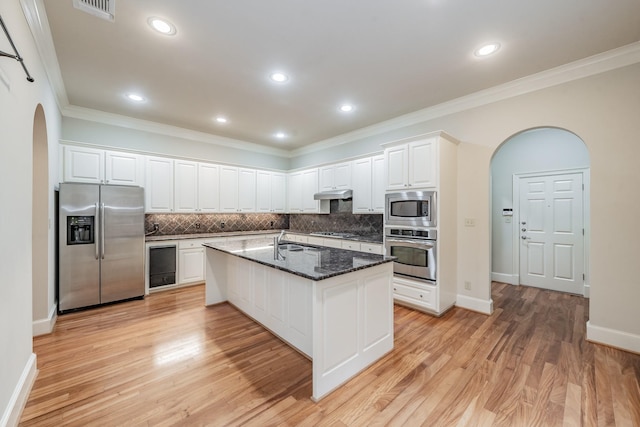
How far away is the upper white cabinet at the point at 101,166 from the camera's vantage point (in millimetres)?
3791

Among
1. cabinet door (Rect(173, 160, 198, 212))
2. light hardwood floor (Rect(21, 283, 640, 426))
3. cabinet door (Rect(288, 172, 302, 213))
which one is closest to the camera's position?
light hardwood floor (Rect(21, 283, 640, 426))

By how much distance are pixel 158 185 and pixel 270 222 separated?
8.51 ft

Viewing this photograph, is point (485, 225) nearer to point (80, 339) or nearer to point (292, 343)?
point (292, 343)

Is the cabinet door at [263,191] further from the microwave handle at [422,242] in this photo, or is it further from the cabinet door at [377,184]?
the microwave handle at [422,242]

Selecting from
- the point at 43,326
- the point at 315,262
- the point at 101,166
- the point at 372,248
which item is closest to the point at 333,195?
the point at 372,248

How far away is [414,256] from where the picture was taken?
359 centimetres

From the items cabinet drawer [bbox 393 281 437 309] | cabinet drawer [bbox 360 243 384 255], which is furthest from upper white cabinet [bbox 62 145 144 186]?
cabinet drawer [bbox 393 281 437 309]

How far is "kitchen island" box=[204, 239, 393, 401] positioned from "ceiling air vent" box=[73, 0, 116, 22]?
2219mm

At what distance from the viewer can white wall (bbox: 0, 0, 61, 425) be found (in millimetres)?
1568

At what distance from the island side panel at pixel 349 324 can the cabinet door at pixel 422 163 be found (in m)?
1.54

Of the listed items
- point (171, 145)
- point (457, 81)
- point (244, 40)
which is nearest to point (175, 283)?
point (171, 145)

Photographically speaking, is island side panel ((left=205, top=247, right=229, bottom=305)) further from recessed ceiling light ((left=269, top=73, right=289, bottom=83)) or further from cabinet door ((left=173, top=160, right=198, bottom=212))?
recessed ceiling light ((left=269, top=73, right=289, bottom=83))

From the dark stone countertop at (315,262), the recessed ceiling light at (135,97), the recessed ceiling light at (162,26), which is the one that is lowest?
the dark stone countertop at (315,262)

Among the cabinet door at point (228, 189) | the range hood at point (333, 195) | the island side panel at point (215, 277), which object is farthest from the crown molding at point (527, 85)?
the island side panel at point (215, 277)
